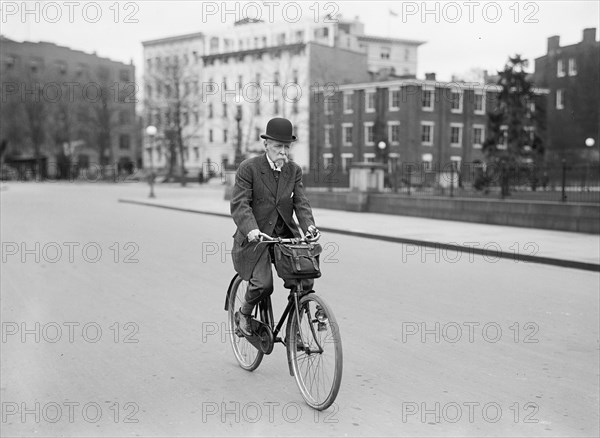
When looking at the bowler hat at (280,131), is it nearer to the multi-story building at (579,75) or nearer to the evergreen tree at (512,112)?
the multi-story building at (579,75)

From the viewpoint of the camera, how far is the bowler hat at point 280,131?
501 cm

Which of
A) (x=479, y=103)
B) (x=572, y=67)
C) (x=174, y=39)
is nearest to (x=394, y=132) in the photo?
(x=479, y=103)

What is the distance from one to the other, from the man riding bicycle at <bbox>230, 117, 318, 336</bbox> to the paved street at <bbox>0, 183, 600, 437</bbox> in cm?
102

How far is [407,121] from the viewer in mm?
63469

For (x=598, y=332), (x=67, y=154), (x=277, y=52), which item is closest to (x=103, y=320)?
(x=598, y=332)

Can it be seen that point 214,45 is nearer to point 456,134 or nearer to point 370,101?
point 370,101

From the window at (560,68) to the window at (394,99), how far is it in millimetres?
46347

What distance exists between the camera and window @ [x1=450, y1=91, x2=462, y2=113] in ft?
213

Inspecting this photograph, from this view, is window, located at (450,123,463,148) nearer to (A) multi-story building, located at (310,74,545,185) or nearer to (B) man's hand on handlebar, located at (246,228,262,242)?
(A) multi-story building, located at (310,74,545,185)

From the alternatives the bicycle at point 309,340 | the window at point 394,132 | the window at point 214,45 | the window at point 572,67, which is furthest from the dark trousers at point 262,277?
the window at point 214,45

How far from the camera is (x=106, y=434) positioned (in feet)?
14.8

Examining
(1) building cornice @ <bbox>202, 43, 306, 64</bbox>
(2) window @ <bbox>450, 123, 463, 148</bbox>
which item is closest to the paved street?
(2) window @ <bbox>450, 123, 463, 148</bbox>

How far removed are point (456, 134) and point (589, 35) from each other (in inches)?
2067

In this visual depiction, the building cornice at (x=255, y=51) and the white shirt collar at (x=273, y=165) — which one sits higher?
the building cornice at (x=255, y=51)
